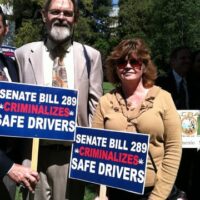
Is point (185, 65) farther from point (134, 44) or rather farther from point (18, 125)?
point (18, 125)

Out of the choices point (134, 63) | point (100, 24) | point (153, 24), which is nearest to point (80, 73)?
point (134, 63)

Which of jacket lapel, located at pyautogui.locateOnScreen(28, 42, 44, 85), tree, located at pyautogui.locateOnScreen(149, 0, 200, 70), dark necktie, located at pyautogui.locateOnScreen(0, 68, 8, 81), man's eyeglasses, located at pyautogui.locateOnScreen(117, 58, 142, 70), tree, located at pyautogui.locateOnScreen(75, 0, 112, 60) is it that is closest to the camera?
man's eyeglasses, located at pyautogui.locateOnScreen(117, 58, 142, 70)

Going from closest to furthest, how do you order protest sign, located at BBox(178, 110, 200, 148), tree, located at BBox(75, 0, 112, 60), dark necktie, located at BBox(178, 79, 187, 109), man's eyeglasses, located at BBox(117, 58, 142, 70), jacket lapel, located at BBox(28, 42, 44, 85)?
Result: man's eyeglasses, located at BBox(117, 58, 142, 70) < jacket lapel, located at BBox(28, 42, 44, 85) < protest sign, located at BBox(178, 110, 200, 148) < dark necktie, located at BBox(178, 79, 187, 109) < tree, located at BBox(75, 0, 112, 60)

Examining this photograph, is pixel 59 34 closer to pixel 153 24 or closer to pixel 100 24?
pixel 153 24

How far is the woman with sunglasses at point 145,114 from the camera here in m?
3.30

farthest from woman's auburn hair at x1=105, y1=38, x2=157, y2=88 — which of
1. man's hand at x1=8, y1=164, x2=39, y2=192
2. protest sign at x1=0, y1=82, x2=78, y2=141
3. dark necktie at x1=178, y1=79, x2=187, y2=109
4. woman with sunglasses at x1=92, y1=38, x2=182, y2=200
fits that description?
dark necktie at x1=178, y1=79, x2=187, y2=109

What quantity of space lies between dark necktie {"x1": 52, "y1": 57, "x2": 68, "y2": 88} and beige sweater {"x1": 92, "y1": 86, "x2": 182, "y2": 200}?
0.71 meters

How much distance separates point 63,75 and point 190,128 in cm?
229

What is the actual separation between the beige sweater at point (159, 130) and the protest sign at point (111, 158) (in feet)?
0.37

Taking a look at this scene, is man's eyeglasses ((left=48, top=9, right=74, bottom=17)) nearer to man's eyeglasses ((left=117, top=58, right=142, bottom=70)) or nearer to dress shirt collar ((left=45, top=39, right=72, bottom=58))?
dress shirt collar ((left=45, top=39, right=72, bottom=58))

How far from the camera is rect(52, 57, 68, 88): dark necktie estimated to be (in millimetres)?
3884

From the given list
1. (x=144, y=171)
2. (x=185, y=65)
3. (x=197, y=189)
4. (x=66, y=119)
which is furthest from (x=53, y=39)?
(x=197, y=189)

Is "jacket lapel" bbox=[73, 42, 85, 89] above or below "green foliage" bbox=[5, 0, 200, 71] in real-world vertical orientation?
below

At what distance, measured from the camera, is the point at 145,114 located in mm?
3301
